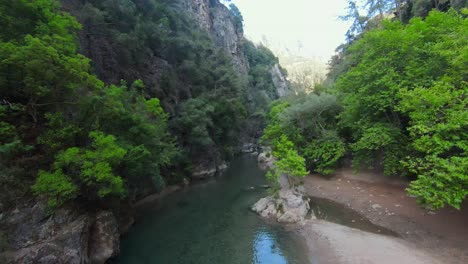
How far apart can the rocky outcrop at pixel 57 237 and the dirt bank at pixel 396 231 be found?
1091 centimetres

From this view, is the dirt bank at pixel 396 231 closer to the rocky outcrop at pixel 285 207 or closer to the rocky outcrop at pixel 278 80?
Result: the rocky outcrop at pixel 285 207

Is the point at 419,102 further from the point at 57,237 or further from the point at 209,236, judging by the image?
the point at 57,237

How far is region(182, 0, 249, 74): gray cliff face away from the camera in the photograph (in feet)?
188

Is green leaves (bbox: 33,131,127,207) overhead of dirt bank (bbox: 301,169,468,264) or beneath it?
overhead

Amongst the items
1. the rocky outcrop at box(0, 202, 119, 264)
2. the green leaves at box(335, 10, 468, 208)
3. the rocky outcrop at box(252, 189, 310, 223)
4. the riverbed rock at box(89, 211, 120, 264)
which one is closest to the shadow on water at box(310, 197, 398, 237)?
the rocky outcrop at box(252, 189, 310, 223)

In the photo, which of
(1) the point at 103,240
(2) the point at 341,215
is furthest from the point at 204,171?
(1) the point at 103,240

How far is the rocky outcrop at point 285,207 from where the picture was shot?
54.7ft

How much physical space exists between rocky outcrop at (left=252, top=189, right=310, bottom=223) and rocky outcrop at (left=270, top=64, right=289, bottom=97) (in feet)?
240

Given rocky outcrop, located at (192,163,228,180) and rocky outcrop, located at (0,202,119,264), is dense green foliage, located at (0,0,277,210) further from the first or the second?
rocky outcrop, located at (192,163,228,180)

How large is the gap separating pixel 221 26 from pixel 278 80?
34588 mm

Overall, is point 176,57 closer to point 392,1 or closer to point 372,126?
point 372,126

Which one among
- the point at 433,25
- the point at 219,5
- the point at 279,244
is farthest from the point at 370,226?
the point at 219,5

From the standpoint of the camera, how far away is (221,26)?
66.6 meters

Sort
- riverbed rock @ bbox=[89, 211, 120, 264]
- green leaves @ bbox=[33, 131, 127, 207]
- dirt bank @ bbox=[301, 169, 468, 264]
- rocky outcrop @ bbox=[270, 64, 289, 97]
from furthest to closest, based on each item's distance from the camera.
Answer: rocky outcrop @ bbox=[270, 64, 289, 97]
riverbed rock @ bbox=[89, 211, 120, 264]
dirt bank @ bbox=[301, 169, 468, 264]
green leaves @ bbox=[33, 131, 127, 207]
